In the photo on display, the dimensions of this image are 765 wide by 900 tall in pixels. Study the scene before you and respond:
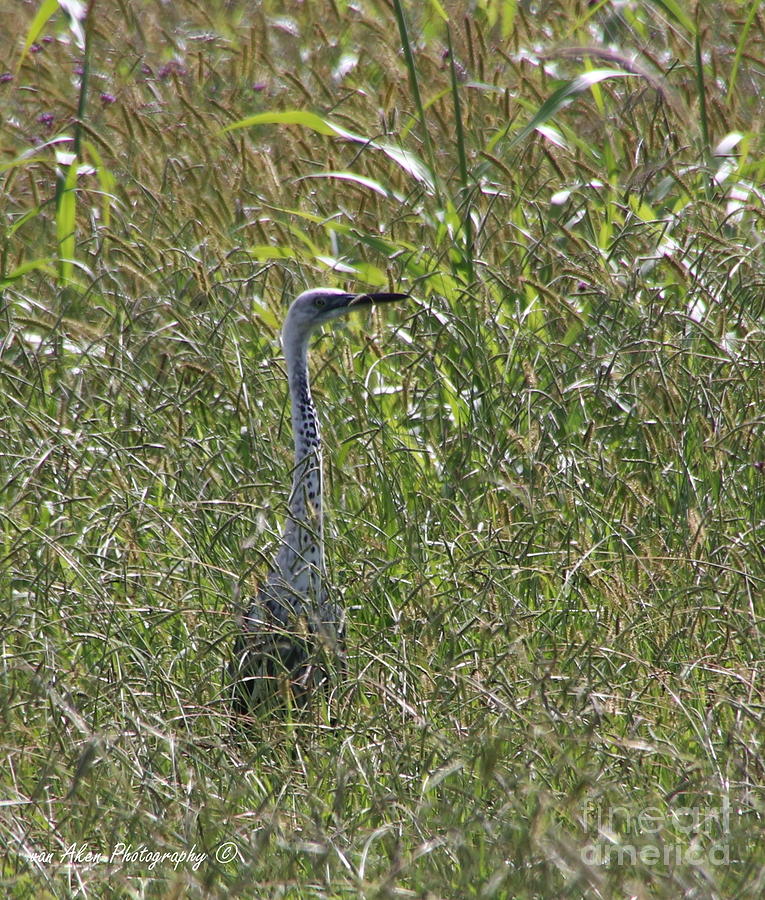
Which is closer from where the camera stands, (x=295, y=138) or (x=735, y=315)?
(x=735, y=315)

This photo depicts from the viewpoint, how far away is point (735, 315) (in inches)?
169

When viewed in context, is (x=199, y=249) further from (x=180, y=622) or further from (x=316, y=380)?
(x=180, y=622)

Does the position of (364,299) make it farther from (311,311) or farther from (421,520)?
(421,520)

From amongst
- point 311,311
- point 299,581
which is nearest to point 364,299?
point 311,311

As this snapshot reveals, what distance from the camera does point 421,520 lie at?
3754 mm

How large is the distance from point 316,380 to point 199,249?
132cm

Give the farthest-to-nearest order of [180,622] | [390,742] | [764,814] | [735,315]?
[735,315] → [180,622] → [390,742] → [764,814]

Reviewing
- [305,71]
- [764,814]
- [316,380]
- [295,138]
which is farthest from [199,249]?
[764,814]

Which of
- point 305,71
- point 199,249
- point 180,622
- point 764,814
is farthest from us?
point 305,71

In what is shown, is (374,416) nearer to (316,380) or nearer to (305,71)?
(316,380)

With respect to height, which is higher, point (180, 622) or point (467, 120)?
point (467, 120)

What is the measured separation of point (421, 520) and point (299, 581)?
0.53 m

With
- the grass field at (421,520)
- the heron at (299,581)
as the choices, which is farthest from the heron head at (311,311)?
the grass field at (421,520)

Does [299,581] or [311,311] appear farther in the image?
[311,311]
